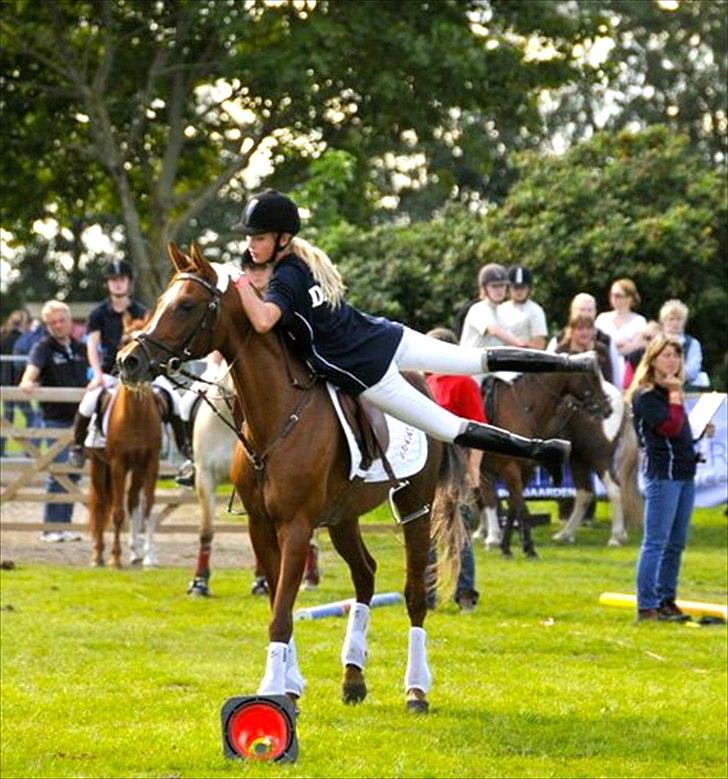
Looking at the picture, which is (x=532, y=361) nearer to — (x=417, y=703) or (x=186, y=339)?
(x=186, y=339)

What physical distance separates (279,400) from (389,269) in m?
17.2

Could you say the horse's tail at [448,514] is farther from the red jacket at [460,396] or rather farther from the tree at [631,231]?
the tree at [631,231]

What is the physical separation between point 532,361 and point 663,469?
4.43 m

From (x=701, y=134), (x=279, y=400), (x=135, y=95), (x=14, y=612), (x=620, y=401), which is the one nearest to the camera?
(x=279, y=400)

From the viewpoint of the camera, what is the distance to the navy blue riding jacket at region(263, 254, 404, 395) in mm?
10359

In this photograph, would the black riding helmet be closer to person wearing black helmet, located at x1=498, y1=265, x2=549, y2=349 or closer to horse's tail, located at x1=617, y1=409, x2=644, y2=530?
person wearing black helmet, located at x1=498, y1=265, x2=549, y2=349

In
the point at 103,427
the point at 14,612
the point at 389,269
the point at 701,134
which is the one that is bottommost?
the point at 14,612

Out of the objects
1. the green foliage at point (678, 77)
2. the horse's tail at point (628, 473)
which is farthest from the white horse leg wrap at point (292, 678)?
the green foliage at point (678, 77)

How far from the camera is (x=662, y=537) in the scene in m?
15.0

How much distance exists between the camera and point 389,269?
90.4 feet

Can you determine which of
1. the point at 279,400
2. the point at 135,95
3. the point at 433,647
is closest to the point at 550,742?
the point at 279,400

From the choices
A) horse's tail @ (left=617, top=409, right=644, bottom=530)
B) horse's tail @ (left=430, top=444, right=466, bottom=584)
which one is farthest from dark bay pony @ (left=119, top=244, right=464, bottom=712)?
horse's tail @ (left=617, top=409, right=644, bottom=530)

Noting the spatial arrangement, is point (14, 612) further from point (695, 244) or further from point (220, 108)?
point (220, 108)

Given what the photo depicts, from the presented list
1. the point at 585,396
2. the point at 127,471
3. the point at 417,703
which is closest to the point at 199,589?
the point at 127,471
